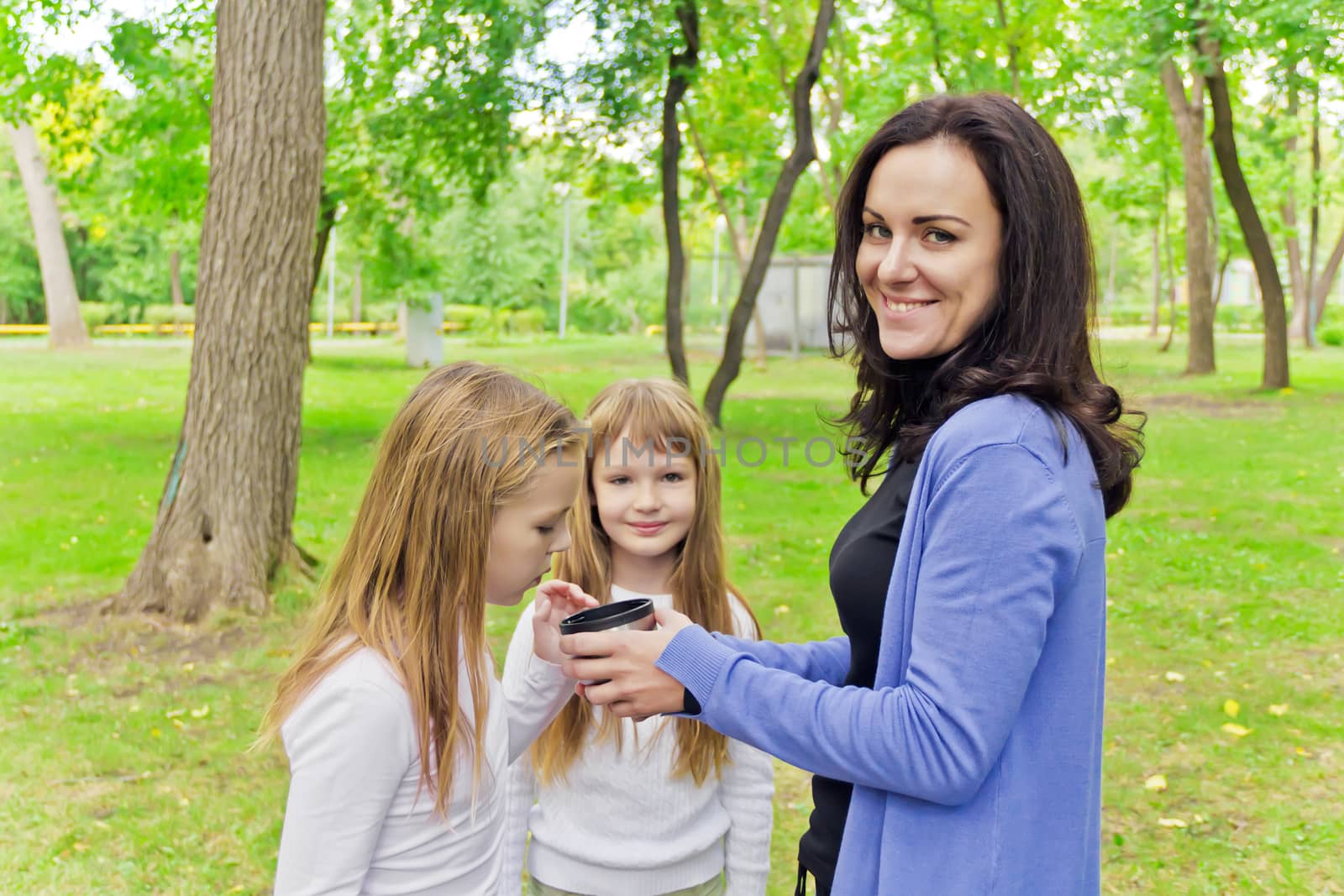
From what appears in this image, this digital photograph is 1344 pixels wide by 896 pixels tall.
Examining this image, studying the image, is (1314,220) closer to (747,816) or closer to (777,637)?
(777,637)

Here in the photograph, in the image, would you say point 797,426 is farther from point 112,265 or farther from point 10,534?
point 112,265

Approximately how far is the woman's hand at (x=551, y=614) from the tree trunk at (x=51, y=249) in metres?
26.8

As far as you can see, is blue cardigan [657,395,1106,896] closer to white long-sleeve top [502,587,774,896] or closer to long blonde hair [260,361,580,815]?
long blonde hair [260,361,580,815]

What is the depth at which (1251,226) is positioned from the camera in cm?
1641

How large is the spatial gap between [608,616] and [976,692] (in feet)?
1.93

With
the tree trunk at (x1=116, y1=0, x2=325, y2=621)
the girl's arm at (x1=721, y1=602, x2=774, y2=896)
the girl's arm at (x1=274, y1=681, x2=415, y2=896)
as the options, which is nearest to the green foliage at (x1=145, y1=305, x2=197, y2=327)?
the tree trunk at (x1=116, y1=0, x2=325, y2=621)

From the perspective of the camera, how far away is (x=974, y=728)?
1493mm

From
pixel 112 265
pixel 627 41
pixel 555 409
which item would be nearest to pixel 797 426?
pixel 627 41

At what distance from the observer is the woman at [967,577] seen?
4.93 feet

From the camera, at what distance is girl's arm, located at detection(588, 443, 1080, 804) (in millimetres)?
1489

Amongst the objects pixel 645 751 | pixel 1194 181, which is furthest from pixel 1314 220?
pixel 645 751

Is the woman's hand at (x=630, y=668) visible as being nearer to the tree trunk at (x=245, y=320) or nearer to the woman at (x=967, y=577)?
the woman at (x=967, y=577)

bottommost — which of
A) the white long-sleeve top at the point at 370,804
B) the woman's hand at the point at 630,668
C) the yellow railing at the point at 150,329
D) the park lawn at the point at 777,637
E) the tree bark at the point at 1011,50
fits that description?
the park lawn at the point at 777,637

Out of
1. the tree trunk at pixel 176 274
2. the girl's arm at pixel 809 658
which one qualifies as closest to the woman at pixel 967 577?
the girl's arm at pixel 809 658
